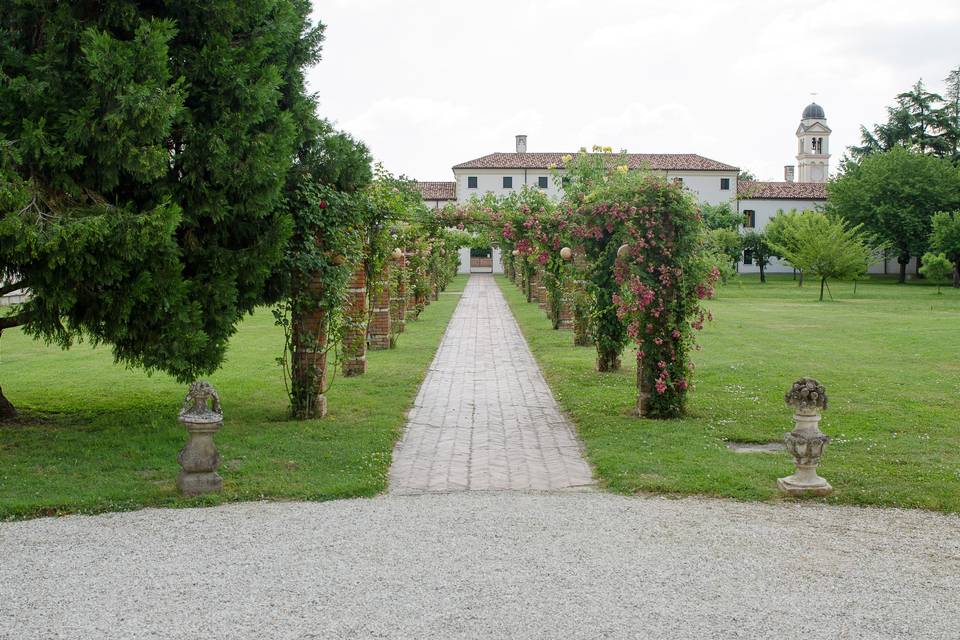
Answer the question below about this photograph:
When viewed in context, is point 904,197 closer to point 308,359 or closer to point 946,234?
point 946,234

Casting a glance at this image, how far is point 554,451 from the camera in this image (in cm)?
817

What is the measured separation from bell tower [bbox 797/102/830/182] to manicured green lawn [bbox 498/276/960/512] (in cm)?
6198

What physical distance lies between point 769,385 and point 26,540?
944 cm

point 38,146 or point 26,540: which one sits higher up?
point 38,146

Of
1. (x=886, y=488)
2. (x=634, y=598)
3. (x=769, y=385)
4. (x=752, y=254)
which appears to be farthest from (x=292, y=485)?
(x=752, y=254)

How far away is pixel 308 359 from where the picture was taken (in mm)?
9500

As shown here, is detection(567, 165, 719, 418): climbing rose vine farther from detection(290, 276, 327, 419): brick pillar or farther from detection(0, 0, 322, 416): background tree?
detection(0, 0, 322, 416): background tree

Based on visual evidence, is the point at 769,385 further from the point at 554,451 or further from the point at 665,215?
the point at 554,451

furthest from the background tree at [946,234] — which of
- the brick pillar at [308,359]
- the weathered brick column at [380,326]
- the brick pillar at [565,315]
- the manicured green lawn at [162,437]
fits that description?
the brick pillar at [308,359]

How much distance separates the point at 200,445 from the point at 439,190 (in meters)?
65.9

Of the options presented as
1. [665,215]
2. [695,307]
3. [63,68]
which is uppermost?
[63,68]

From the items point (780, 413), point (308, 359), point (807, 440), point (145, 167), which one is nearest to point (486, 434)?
point (308, 359)

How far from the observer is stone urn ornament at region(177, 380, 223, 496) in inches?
247

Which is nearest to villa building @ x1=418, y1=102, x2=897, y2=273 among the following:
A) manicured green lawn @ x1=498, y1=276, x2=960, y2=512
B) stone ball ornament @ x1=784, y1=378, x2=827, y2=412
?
manicured green lawn @ x1=498, y1=276, x2=960, y2=512
